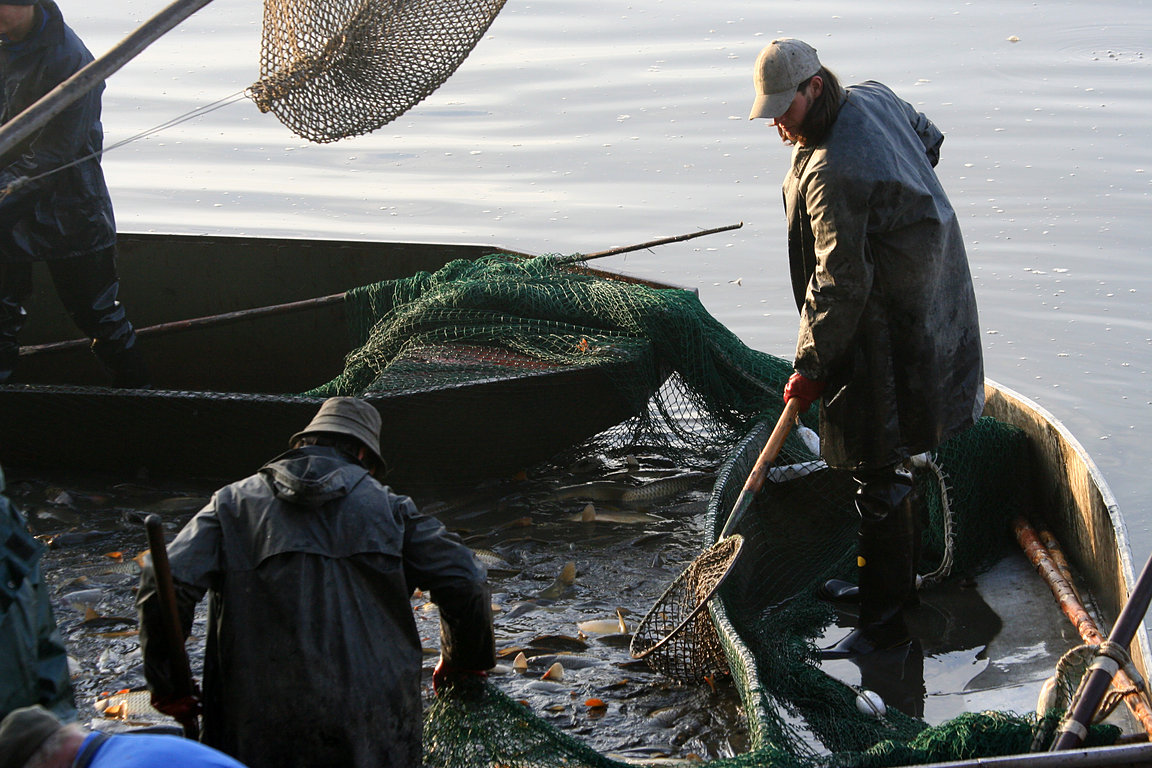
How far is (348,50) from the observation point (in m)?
5.40

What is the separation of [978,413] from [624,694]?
1664 millimetres

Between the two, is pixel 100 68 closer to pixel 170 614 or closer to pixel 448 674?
pixel 170 614

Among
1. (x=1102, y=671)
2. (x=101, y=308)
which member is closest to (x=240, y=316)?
(x=101, y=308)

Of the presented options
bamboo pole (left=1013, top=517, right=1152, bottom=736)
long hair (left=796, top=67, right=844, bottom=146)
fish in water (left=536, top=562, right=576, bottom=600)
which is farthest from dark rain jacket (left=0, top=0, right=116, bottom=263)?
bamboo pole (left=1013, top=517, right=1152, bottom=736)

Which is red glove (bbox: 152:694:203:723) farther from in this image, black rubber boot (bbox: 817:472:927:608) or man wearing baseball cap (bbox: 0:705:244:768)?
black rubber boot (bbox: 817:472:927:608)

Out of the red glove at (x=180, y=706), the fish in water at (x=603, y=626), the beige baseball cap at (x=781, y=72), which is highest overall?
the beige baseball cap at (x=781, y=72)

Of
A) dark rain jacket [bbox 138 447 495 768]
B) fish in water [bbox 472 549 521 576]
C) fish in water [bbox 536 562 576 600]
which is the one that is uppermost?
dark rain jacket [bbox 138 447 495 768]

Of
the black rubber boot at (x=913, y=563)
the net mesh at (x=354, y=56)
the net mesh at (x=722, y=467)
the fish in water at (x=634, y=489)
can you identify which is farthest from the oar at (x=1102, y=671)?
the net mesh at (x=354, y=56)

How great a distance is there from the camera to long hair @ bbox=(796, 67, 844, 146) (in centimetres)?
438

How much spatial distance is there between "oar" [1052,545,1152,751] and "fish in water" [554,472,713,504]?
10.5ft

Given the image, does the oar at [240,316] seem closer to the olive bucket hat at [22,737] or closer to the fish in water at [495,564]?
the fish in water at [495,564]

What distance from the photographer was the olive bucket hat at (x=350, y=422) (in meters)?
3.42

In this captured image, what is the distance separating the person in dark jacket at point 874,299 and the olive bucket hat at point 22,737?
10.1 feet

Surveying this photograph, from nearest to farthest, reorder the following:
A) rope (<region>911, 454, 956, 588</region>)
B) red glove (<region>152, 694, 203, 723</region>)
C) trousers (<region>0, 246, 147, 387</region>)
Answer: red glove (<region>152, 694, 203, 723</region>) → rope (<region>911, 454, 956, 588</region>) → trousers (<region>0, 246, 147, 387</region>)
